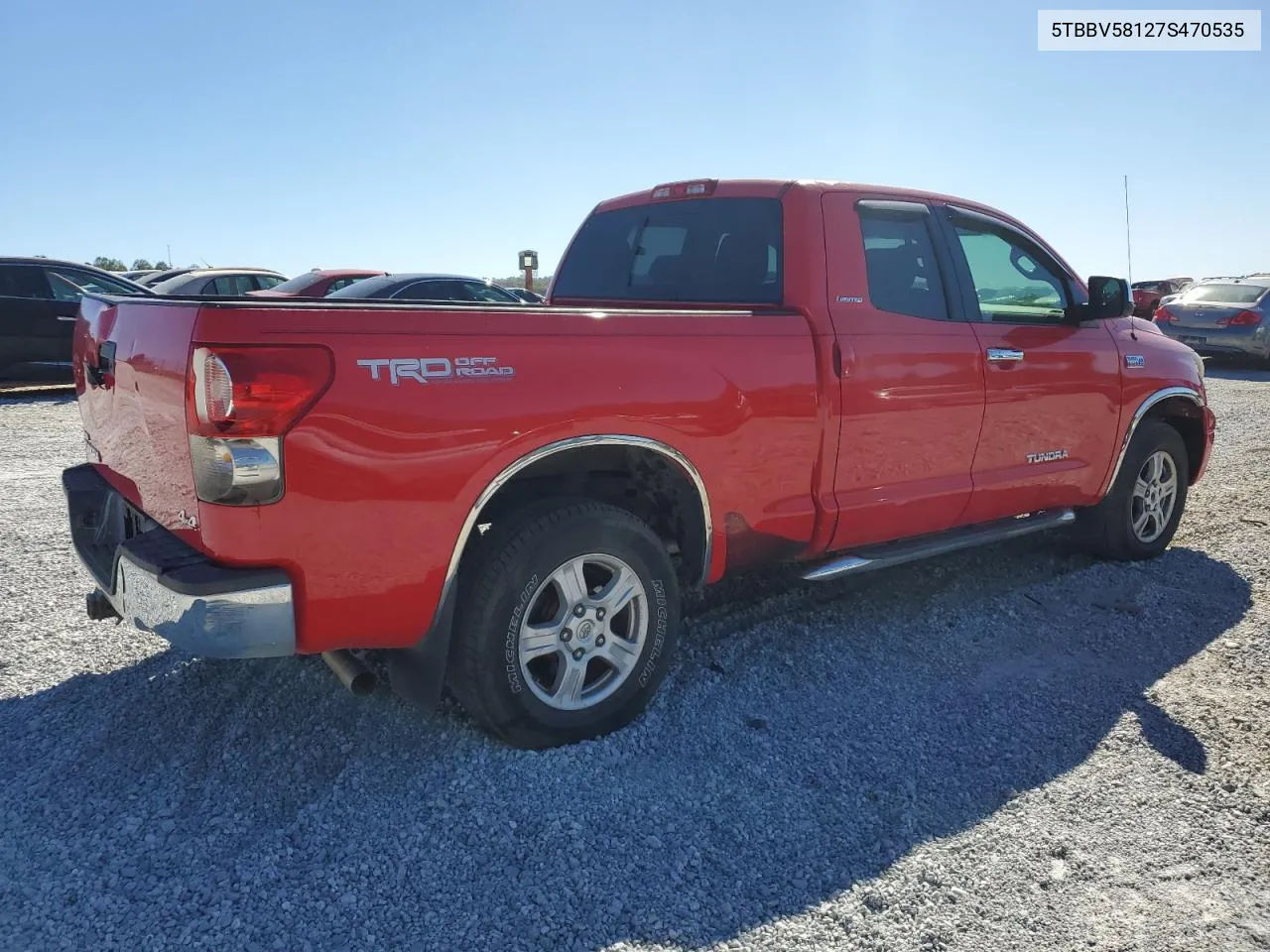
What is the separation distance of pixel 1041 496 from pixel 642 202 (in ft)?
8.08

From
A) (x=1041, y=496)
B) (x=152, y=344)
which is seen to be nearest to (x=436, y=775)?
(x=152, y=344)

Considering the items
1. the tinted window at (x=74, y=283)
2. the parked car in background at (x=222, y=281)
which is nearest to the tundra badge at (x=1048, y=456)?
the tinted window at (x=74, y=283)

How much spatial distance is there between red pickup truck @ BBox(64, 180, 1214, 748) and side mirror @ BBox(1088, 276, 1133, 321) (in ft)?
0.06

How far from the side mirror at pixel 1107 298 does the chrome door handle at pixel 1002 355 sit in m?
0.70

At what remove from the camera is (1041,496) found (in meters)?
4.84

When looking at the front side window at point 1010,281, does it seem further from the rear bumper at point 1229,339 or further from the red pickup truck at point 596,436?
the rear bumper at point 1229,339

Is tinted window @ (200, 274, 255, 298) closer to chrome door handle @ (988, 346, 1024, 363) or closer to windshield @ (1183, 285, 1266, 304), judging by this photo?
chrome door handle @ (988, 346, 1024, 363)

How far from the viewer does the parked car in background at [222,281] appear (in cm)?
1299

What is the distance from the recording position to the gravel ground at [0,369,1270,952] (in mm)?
2441

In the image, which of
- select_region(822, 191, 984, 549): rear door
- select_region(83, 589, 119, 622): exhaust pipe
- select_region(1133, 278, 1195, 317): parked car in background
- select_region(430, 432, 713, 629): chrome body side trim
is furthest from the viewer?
select_region(1133, 278, 1195, 317): parked car in background

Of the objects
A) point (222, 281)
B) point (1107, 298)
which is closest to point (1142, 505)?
point (1107, 298)

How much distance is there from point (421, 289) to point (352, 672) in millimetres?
8591

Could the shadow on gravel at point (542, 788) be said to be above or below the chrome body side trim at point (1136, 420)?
below

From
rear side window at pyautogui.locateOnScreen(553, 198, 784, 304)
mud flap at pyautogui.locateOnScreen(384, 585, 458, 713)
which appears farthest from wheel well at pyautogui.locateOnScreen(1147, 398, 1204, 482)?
mud flap at pyautogui.locateOnScreen(384, 585, 458, 713)
